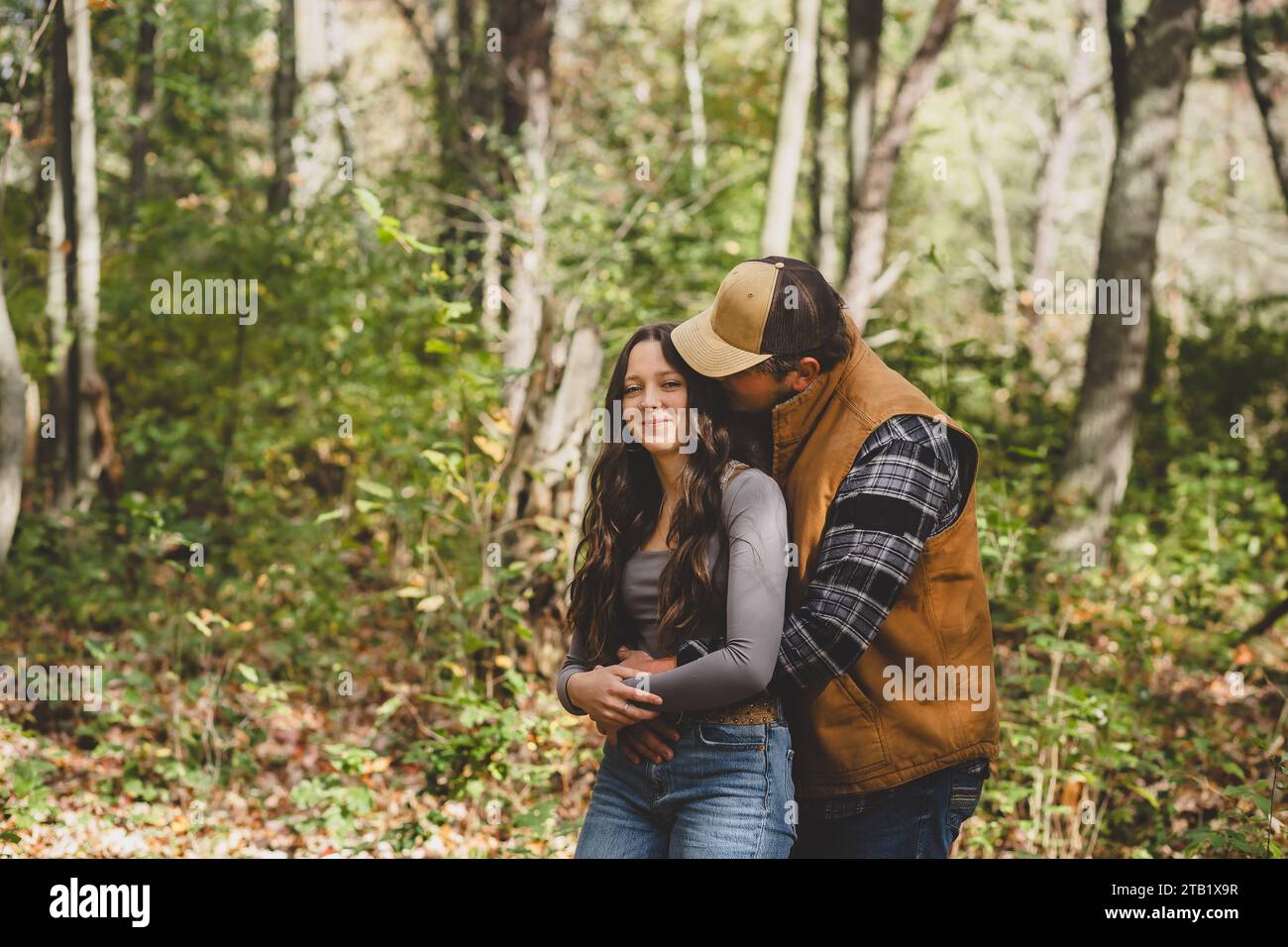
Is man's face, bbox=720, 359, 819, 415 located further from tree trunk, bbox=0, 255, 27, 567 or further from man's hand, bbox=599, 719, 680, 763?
tree trunk, bbox=0, 255, 27, 567

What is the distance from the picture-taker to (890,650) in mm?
2473

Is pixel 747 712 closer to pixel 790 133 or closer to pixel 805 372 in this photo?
pixel 805 372

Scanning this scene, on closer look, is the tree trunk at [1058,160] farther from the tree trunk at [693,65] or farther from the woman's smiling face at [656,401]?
the woman's smiling face at [656,401]

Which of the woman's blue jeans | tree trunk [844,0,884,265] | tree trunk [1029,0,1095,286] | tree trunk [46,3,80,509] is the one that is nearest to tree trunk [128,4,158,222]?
tree trunk [46,3,80,509]

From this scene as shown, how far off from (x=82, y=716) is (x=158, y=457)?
2.49 meters

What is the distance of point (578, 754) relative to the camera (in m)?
5.63

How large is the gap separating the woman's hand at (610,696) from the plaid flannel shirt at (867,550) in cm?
29

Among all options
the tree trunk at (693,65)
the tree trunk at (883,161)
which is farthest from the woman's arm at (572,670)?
the tree trunk at (693,65)

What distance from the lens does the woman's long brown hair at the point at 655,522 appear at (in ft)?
8.38

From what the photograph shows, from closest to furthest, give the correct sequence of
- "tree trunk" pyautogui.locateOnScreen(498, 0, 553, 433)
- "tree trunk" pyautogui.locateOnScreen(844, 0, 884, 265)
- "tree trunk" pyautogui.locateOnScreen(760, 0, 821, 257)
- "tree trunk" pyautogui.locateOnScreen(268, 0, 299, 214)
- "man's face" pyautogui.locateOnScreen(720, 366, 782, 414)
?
"man's face" pyautogui.locateOnScreen(720, 366, 782, 414) < "tree trunk" pyautogui.locateOnScreen(498, 0, 553, 433) < "tree trunk" pyautogui.locateOnScreen(268, 0, 299, 214) < "tree trunk" pyautogui.locateOnScreen(760, 0, 821, 257) < "tree trunk" pyautogui.locateOnScreen(844, 0, 884, 265)

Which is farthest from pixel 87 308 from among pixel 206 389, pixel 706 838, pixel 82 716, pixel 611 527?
pixel 706 838

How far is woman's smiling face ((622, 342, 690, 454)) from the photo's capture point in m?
2.64

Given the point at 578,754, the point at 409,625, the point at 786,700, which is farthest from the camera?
the point at 409,625
